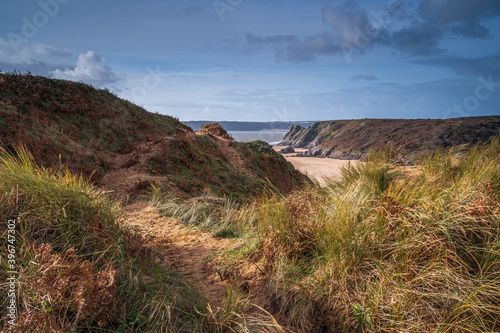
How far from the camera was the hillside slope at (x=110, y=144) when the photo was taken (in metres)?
10.7

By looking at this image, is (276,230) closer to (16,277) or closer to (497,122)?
(16,277)

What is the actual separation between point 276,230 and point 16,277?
9.84 feet

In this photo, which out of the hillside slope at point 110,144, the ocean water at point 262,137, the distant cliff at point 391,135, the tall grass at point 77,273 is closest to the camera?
the tall grass at point 77,273

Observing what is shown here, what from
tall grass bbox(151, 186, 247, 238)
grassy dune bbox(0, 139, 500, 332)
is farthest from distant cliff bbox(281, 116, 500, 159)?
grassy dune bbox(0, 139, 500, 332)

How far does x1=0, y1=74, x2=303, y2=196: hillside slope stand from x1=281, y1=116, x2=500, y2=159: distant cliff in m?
15.4

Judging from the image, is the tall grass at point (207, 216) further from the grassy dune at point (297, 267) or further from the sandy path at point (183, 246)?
the grassy dune at point (297, 267)

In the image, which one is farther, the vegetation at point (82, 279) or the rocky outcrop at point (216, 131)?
the rocky outcrop at point (216, 131)

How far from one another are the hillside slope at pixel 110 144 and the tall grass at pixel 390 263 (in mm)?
6852

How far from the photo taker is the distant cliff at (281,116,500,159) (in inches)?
1377

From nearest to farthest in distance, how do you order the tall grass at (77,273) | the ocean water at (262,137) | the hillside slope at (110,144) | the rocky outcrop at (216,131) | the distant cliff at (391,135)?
the tall grass at (77,273) → the hillside slope at (110,144) → the rocky outcrop at (216,131) → the distant cliff at (391,135) → the ocean water at (262,137)

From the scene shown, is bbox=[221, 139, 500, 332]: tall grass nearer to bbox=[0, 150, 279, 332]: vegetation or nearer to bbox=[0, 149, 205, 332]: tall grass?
bbox=[0, 150, 279, 332]: vegetation

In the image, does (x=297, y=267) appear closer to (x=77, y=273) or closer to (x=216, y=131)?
(x=77, y=273)

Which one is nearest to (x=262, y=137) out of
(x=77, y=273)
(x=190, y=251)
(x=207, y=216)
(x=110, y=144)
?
(x=110, y=144)

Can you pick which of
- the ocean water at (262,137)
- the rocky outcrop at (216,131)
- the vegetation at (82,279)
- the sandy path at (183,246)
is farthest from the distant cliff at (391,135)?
the vegetation at (82,279)
